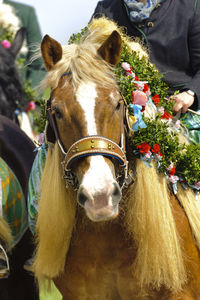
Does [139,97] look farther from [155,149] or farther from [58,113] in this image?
[58,113]

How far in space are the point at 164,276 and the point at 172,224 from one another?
0.31 metres

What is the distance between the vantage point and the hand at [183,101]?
351cm

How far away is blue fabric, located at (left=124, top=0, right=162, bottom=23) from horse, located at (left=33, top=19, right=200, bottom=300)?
34 cm

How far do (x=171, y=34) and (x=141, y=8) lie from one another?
281 mm

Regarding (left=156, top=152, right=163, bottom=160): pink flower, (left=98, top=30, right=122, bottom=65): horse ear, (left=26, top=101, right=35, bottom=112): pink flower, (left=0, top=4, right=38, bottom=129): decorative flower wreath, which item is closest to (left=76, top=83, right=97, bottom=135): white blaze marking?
(left=98, top=30, right=122, bottom=65): horse ear

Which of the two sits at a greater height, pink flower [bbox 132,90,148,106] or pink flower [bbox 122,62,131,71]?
pink flower [bbox 122,62,131,71]

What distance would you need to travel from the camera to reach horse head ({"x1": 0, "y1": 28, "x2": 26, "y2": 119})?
19.5 feet

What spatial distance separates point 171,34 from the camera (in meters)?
3.68

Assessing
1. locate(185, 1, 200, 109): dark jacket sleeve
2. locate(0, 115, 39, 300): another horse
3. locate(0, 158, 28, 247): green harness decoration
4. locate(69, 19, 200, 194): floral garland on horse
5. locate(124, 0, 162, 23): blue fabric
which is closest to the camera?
locate(69, 19, 200, 194): floral garland on horse

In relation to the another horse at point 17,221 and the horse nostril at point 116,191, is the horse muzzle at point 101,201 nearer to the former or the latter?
the horse nostril at point 116,191

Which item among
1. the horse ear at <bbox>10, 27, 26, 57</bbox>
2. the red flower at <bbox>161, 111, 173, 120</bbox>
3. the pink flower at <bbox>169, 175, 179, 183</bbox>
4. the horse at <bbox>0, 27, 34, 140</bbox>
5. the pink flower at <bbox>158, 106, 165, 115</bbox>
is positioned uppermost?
the horse ear at <bbox>10, 27, 26, 57</bbox>

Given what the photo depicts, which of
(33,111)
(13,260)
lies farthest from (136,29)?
(33,111)

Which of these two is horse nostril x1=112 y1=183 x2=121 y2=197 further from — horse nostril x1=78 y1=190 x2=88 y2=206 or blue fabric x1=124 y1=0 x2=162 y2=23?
blue fabric x1=124 y1=0 x2=162 y2=23

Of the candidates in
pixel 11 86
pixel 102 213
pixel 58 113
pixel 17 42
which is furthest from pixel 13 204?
pixel 17 42
